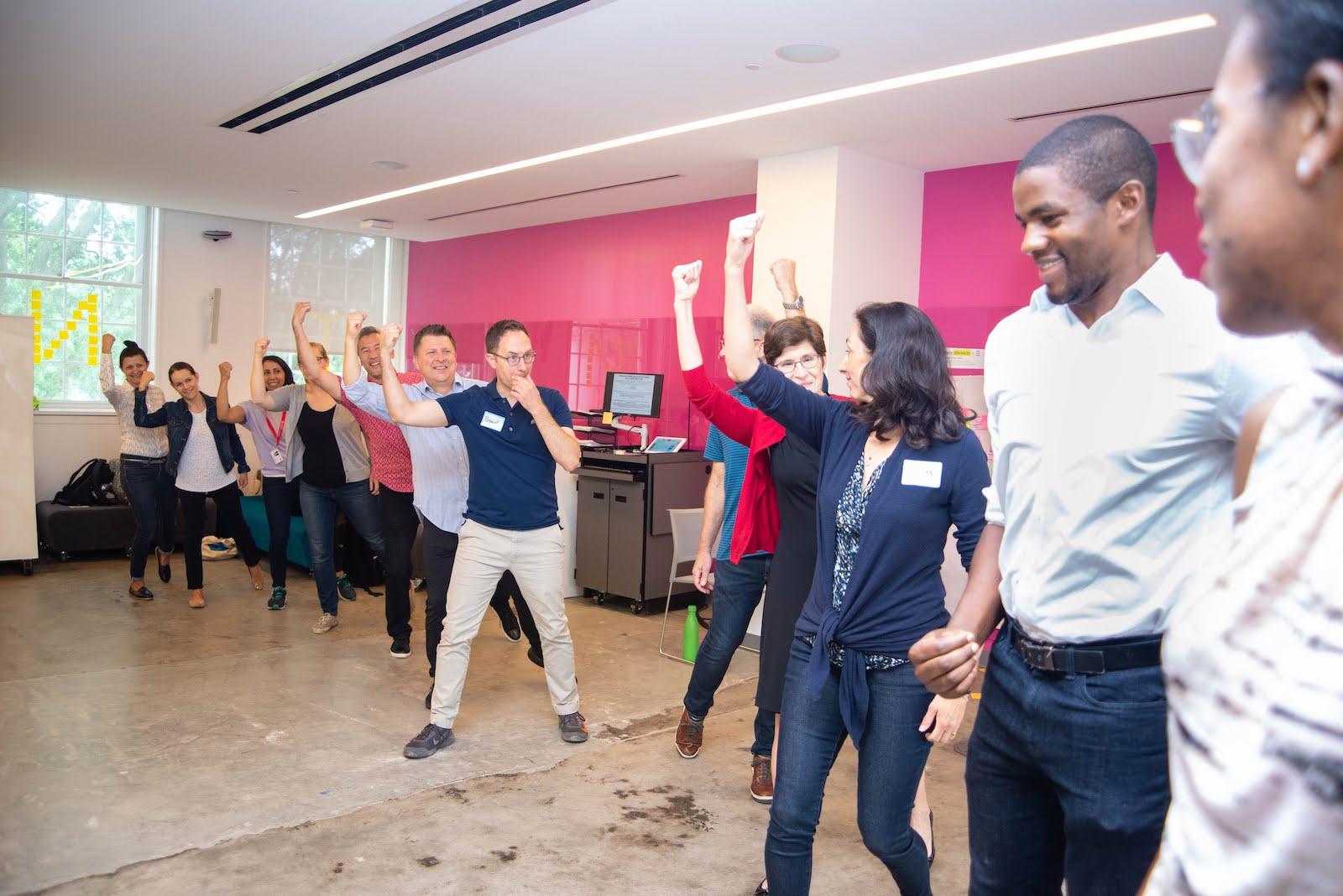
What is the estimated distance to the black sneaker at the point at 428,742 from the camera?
4020mm

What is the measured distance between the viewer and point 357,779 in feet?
12.4

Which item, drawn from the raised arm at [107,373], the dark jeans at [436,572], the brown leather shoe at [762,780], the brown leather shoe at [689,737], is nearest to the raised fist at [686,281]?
the brown leather shoe at [762,780]

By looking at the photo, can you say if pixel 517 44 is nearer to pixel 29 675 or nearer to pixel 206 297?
pixel 29 675

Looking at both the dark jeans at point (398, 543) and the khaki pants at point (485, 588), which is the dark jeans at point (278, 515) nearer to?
the dark jeans at point (398, 543)

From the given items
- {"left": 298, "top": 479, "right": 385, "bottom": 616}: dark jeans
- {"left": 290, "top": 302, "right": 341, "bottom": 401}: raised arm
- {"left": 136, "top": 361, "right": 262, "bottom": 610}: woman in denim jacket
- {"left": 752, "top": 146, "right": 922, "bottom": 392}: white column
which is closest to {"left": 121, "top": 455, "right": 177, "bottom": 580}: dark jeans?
{"left": 136, "top": 361, "right": 262, "bottom": 610}: woman in denim jacket

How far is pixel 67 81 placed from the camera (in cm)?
553

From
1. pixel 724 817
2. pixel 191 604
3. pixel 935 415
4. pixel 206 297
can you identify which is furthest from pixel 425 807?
pixel 206 297

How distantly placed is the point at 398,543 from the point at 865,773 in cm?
356

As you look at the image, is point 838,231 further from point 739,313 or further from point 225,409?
point 225,409

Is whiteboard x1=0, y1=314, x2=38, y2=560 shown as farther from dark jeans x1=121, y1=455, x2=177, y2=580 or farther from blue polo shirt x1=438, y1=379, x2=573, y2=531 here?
blue polo shirt x1=438, y1=379, x2=573, y2=531

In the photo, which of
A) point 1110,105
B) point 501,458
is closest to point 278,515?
point 501,458

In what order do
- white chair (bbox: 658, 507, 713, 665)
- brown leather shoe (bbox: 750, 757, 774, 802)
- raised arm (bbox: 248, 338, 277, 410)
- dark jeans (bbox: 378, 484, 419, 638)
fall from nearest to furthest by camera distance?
brown leather shoe (bbox: 750, 757, 774, 802) < dark jeans (bbox: 378, 484, 419, 638) < white chair (bbox: 658, 507, 713, 665) < raised arm (bbox: 248, 338, 277, 410)

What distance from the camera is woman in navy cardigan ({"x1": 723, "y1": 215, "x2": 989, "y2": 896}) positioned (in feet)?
7.35

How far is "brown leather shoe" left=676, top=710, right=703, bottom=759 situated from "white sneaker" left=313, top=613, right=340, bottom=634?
2.86m
